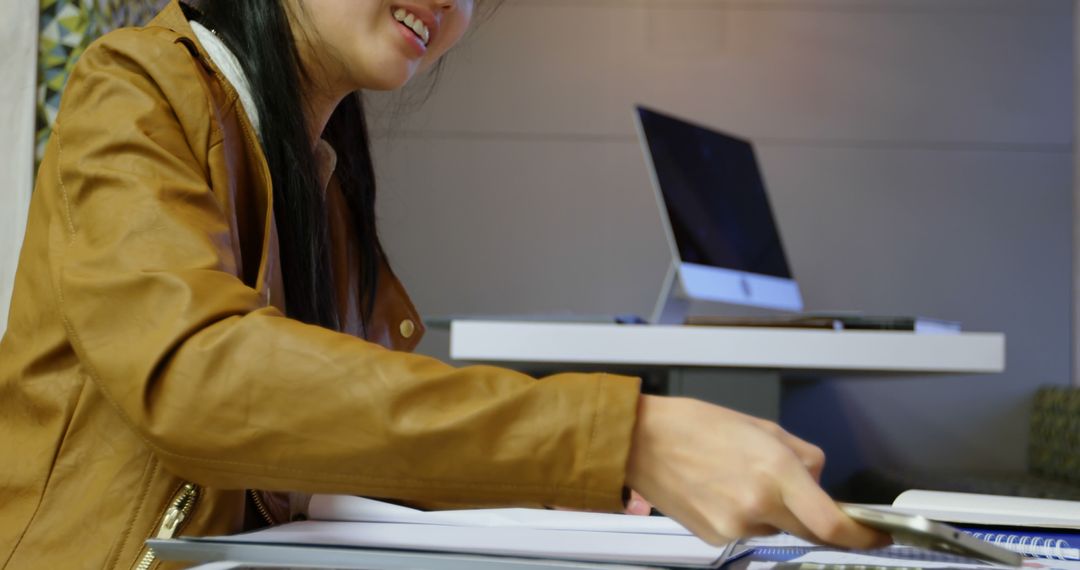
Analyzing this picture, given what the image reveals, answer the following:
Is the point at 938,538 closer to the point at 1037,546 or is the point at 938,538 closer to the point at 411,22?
the point at 1037,546

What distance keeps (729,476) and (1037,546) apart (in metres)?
0.27

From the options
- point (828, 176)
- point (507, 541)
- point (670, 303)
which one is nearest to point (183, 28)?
point (507, 541)

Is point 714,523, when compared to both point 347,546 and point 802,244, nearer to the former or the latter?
point 347,546

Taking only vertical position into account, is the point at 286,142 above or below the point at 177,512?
above

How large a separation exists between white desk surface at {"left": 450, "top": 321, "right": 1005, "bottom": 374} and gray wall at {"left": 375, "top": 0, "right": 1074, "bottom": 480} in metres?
1.63

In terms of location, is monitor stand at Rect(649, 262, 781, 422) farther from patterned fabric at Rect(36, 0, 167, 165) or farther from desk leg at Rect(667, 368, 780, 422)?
patterned fabric at Rect(36, 0, 167, 165)

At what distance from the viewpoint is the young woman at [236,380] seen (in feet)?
1.74

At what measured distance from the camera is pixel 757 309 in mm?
3264

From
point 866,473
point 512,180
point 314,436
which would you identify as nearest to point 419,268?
point 512,180

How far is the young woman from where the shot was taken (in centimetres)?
53

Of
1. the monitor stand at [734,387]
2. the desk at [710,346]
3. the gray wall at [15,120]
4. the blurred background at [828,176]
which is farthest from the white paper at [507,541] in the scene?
the blurred background at [828,176]

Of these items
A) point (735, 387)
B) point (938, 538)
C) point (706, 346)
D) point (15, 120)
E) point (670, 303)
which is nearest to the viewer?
point (938, 538)

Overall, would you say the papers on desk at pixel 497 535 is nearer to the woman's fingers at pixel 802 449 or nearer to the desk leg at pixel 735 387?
the woman's fingers at pixel 802 449

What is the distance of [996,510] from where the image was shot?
70cm
